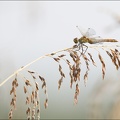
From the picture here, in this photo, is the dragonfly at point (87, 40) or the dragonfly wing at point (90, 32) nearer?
the dragonfly at point (87, 40)

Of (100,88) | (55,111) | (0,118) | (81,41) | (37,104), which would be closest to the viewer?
(37,104)

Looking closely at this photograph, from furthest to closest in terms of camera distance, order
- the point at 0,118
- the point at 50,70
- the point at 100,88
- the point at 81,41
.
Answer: the point at 50,70 < the point at 0,118 < the point at 100,88 < the point at 81,41

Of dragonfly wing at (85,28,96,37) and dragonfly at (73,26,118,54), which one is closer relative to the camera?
dragonfly at (73,26,118,54)

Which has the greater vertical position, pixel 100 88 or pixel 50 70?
pixel 50 70

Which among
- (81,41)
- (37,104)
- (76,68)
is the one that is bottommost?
(37,104)

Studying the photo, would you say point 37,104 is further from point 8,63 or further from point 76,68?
point 8,63

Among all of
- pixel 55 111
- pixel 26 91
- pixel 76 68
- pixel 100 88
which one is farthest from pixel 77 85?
pixel 55 111

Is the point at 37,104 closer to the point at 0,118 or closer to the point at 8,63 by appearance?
the point at 8,63

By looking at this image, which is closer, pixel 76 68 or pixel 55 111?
pixel 76 68

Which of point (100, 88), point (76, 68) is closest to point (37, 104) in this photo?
point (76, 68)
